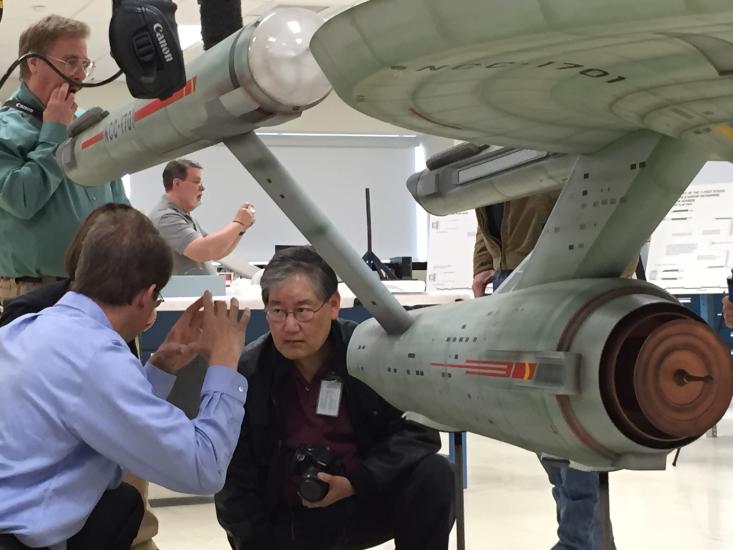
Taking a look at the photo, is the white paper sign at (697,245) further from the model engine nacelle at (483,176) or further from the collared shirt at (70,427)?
the collared shirt at (70,427)

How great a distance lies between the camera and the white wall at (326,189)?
405 inches

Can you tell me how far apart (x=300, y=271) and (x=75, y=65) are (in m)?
0.73

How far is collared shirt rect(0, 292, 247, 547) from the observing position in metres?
1.39

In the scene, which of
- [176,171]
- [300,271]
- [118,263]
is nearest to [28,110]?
[300,271]

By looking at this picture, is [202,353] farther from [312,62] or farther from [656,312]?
[656,312]

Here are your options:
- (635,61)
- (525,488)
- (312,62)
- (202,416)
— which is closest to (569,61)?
(635,61)

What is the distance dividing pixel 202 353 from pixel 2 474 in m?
0.43

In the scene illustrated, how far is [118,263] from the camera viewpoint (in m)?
1.54

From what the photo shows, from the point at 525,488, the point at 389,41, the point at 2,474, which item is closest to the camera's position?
the point at 389,41

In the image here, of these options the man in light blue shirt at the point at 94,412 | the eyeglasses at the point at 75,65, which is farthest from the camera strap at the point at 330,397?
the eyeglasses at the point at 75,65

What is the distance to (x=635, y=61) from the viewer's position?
26.6 inches

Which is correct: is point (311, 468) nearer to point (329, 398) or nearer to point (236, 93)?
point (329, 398)

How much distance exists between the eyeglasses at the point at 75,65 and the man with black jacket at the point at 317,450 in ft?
2.11

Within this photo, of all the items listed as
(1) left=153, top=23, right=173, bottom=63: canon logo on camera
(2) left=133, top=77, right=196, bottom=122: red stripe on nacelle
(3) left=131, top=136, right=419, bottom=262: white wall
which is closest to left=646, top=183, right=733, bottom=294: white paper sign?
(2) left=133, top=77, right=196, bottom=122: red stripe on nacelle
